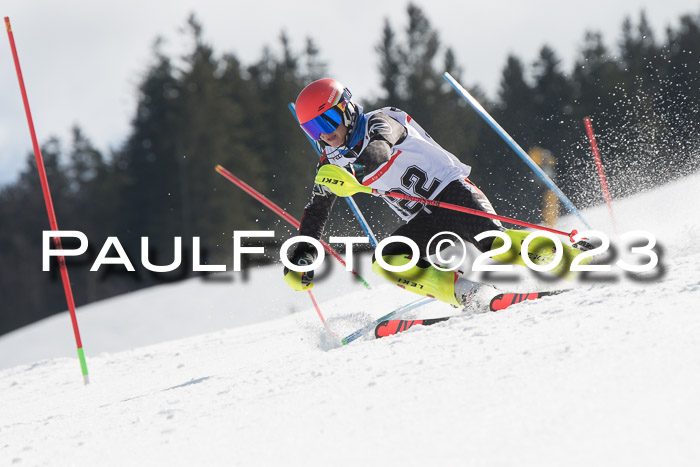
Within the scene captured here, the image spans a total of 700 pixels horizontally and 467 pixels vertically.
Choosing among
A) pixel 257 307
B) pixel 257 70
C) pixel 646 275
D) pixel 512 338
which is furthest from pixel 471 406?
pixel 257 70

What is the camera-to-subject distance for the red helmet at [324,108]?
3789 mm

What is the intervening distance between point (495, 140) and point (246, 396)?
28152 millimetres

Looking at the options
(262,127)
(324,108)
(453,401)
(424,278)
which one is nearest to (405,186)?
(424,278)

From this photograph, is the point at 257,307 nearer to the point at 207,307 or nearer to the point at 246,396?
the point at 207,307

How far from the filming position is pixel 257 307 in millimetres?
8945

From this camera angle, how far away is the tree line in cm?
2934

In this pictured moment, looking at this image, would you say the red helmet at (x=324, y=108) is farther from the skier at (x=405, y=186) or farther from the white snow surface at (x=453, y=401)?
the white snow surface at (x=453, y=401)

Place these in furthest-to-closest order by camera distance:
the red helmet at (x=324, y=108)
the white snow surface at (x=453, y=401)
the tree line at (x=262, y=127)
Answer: the tree line at (x=262, y=127) < the red helmet at (x=324, y=108) < the white snow surface at (x=453, y=401)

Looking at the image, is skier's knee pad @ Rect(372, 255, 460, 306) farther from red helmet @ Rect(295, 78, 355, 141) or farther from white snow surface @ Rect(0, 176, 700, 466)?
red helmet @ Rect(295, 78, 355, 141)

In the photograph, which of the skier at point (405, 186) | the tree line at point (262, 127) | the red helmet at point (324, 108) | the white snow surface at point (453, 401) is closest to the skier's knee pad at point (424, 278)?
the skier at point (405, 186)

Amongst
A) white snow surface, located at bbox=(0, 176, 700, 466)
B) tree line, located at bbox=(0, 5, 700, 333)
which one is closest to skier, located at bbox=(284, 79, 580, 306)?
white snow surface, located at bbox=(0, 176, 700, 466)

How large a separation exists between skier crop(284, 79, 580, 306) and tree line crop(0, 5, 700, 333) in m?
20.1

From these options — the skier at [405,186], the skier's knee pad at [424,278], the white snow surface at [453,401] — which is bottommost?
the white snow surface at [453,401]

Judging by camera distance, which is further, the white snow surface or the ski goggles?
the ski goggles
